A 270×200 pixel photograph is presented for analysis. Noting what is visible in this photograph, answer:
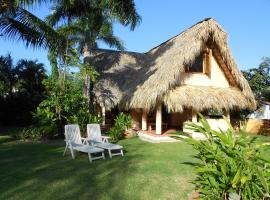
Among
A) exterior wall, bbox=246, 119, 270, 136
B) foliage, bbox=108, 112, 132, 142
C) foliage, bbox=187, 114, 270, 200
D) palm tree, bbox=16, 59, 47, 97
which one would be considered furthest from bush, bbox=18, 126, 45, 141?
exterior wall, bbox=246, 119, 270, 136

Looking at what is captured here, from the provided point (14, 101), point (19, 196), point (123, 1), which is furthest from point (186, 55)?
point (14, 101)

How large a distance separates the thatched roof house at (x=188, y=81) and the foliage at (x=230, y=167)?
776cm

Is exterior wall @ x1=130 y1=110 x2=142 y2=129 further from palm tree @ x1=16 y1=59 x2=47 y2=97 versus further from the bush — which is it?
palm tree @ x1=16 y1=59 x2=47 y2=97

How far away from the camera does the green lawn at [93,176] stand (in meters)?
5.29

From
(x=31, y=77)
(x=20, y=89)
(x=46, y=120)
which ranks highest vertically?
(x=31, y=77)

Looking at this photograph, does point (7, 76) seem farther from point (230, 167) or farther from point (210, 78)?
point (230, 167)

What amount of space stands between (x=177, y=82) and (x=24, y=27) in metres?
6.94

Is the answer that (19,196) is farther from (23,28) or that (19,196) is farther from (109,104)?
(109,104)

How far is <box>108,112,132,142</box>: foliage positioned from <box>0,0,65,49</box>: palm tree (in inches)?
174

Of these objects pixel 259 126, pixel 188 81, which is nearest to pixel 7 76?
pixel 188 81

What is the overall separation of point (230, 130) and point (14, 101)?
18368mm

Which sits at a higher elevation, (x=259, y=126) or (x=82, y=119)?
(x=82, y=119)

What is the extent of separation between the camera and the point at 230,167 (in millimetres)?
4012

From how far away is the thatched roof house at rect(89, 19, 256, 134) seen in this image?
12.6m
